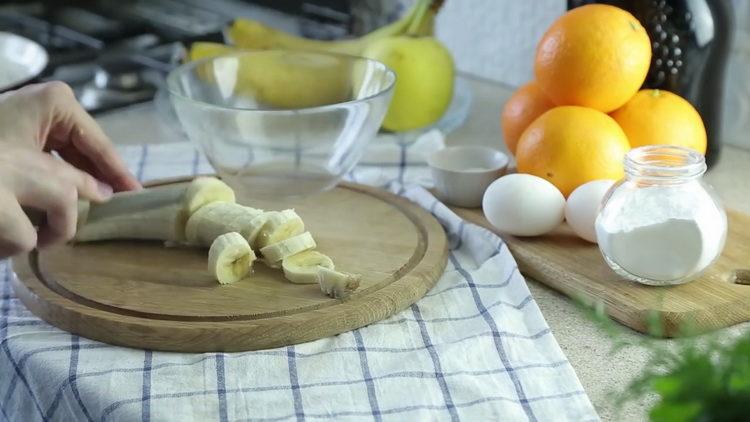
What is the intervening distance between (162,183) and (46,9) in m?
0.82

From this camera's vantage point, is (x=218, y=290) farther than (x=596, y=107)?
No

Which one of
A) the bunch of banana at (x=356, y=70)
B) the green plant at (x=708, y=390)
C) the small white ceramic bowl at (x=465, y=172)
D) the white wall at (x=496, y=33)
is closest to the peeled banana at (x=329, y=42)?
the bunch of banana at (x=356, y=70)

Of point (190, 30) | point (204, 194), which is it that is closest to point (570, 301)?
point (204, 194)

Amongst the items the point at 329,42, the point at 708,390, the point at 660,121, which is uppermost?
the point at 708,390

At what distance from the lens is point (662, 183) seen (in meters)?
0.97

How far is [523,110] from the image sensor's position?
1260 millimetres

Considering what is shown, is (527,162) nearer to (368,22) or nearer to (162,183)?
(162,183)

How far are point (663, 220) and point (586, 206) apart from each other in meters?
0.12

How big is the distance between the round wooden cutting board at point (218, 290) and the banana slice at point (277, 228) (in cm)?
3

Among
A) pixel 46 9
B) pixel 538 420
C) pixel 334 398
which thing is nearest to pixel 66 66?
pixel 46 9

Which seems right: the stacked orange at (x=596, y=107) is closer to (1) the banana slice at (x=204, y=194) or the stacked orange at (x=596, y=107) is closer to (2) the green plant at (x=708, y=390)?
(1) the banana slice at (x=204, y=194)

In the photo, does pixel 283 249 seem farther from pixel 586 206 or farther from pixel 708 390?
pixel 708 390

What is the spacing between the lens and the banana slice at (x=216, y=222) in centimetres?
105

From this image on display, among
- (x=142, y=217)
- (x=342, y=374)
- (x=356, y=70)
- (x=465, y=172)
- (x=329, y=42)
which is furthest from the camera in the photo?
(x=329, y=42)
